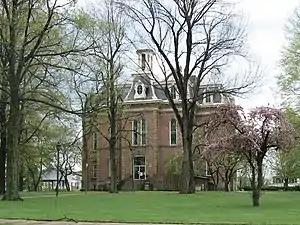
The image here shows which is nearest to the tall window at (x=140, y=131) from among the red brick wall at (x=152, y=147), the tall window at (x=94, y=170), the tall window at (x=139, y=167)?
the red brick wall at (x=152, y=147)

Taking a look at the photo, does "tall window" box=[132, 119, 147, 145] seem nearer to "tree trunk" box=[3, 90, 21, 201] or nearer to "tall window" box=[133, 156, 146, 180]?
"tall window" box=[133, 156, 146, 180]

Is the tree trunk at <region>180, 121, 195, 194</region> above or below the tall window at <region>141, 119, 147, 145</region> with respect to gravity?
below

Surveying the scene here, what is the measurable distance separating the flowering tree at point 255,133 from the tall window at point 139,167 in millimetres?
43205

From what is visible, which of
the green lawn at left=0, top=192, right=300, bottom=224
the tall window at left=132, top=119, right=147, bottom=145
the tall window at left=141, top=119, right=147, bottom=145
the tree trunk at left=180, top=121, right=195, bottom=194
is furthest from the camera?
the tall window at left=132, top=119, right=147, bottom=145

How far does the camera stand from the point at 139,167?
2744 inches

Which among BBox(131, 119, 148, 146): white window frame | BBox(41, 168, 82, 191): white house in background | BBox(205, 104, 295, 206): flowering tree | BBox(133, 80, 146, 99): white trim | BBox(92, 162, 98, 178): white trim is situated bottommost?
BBox(41, 168, 82, 191): white house in background

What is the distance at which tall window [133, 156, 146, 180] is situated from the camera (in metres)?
69.2

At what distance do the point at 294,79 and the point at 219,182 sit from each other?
2902cm

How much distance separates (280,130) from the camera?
25375 mm

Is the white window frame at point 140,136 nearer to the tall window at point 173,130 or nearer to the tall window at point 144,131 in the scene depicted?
the tall window at point 144,131

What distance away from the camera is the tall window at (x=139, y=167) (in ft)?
227

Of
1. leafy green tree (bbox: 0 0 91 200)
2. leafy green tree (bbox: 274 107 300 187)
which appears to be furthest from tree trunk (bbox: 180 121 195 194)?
leafy green tree (bbox: 0 0 91 200)

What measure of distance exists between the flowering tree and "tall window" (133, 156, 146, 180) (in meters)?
43.2

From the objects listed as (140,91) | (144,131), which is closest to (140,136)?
(144,131)
